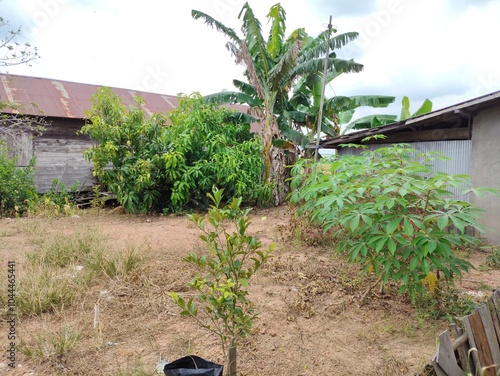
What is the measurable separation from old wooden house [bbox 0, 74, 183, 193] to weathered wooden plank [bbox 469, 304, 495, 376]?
9718mm

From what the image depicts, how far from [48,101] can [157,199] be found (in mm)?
5132

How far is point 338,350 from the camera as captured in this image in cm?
254

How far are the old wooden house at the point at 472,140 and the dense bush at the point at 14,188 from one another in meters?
8.54

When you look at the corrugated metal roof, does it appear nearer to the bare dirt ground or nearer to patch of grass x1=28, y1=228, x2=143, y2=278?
the bare dirt ground

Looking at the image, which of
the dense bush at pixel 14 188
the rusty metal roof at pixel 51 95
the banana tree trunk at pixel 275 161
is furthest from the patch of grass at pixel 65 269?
the rusty metal roof at pixel 51 95

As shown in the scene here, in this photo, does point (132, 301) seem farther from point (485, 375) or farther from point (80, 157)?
point (80, 157)

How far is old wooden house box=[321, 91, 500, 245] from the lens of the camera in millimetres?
5375

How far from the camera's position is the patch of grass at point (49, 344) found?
237 cm

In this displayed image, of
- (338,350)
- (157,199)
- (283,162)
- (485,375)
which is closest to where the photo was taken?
Result: (485,375)

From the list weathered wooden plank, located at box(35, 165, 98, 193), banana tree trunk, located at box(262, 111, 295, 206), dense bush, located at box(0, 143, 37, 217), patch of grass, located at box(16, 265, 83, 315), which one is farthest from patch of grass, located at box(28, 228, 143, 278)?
banana tree trunk, located at box(262, 111, 295, 206)

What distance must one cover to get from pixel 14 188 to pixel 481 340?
9440 millimetres

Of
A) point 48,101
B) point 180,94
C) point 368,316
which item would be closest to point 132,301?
point 368,316

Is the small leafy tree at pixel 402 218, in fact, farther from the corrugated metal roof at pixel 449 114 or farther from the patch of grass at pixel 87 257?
the corrugated metal roof at pixel 449 114

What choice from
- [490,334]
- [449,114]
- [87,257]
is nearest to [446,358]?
[490,334]
